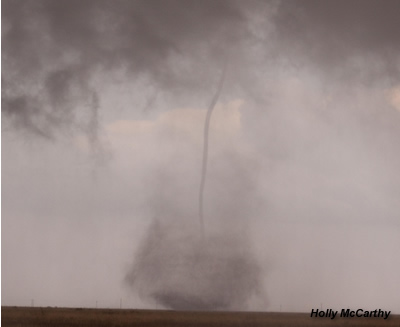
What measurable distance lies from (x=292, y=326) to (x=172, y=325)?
7786 millimetres

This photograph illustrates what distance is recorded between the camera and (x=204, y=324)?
145ft

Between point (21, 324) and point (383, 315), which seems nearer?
point (21, 324)

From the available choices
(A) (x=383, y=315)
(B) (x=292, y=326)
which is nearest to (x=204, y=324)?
(B) (x=292, y=326)

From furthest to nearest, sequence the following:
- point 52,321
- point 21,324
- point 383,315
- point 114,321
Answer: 1. point 383,315
2. point 114,321
3. point 52,321
4. point 21,324

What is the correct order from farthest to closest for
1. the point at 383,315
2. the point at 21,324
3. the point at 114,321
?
the point at 383,315 < the point at 114,321 < the point at 21,324

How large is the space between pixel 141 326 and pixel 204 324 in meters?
4.28

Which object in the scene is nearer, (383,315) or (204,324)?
(204,324)

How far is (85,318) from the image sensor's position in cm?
4612

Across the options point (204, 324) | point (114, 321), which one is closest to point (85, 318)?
point (114, 321)

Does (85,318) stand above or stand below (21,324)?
below

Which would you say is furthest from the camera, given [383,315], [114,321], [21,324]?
[383,315]

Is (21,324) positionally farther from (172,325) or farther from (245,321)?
(245,321)

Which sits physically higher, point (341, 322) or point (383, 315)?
point (341, 322)

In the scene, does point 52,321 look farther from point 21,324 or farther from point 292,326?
point 292,326
